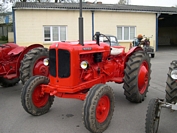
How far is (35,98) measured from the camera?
175 inches

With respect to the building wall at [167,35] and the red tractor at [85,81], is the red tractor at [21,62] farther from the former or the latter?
the building wall at [167,35]

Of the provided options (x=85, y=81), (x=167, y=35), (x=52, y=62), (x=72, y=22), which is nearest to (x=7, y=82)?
(x=52, y=62)

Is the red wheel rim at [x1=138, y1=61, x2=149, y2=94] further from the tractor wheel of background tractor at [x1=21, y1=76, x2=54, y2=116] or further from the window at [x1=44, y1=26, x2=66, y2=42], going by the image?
the window at [x1=44, y1=26, x2=66, y2=42]

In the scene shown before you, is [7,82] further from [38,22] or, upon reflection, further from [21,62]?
[38,22]

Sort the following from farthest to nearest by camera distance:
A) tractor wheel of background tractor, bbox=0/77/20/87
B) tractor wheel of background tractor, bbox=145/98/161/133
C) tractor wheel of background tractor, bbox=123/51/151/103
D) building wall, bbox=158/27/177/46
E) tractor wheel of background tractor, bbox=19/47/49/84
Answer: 1. building wall, bbox=158/27/177/46
2. tractor wheel of background tractor, bbox=0/77/20/87
3. tractor wheel of background tractor, bbox=19/47/49/84
4. tractor wheel of background tractor, bbox=123/51/151/103
5. tractor wheel of background tractor, bbox=145/98/161/133

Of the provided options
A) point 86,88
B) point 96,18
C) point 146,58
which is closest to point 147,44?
point 96,18

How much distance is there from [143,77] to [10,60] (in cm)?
385

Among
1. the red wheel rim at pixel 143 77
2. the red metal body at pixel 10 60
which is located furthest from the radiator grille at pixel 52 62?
the red metal body at pixel 10 60

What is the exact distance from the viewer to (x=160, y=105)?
3.36 meters

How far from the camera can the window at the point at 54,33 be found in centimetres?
1577

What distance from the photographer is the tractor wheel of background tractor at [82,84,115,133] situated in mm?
3492

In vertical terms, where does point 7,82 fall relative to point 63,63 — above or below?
below

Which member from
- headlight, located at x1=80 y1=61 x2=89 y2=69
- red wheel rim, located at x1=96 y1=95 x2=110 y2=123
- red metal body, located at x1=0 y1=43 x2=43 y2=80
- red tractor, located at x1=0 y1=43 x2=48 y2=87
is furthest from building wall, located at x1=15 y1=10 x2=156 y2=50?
red wheel rim, located at x1=96 y1=95 x2=110 y2=123

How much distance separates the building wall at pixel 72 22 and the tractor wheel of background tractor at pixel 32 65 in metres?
9.84
